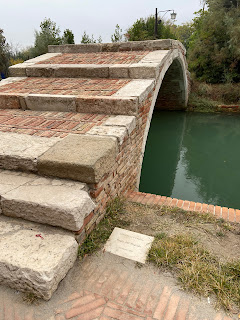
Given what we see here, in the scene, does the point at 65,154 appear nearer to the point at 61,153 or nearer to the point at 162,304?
the point at 61,153

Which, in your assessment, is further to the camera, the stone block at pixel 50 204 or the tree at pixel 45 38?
the tree at pixel 45 38

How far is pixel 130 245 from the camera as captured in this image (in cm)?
209

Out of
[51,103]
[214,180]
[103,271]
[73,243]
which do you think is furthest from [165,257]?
[214,180]

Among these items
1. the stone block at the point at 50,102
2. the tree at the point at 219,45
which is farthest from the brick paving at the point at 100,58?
the tree at the point at 219,45

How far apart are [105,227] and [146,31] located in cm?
1640

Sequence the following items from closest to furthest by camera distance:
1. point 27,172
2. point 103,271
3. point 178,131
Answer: point 103,271, point 27,172, point 178,131

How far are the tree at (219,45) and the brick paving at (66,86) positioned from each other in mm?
8912

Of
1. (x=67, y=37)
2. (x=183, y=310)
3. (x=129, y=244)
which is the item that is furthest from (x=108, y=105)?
(x=67, y=37)

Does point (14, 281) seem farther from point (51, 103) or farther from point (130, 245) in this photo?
point (51, 103)

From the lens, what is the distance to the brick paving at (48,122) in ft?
9.83

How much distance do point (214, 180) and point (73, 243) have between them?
4.72 meters

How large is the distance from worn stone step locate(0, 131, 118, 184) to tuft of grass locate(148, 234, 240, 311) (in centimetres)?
86

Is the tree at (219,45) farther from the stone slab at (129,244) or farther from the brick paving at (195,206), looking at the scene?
the stone slab at (129,244)

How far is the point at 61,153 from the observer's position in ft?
7.70
